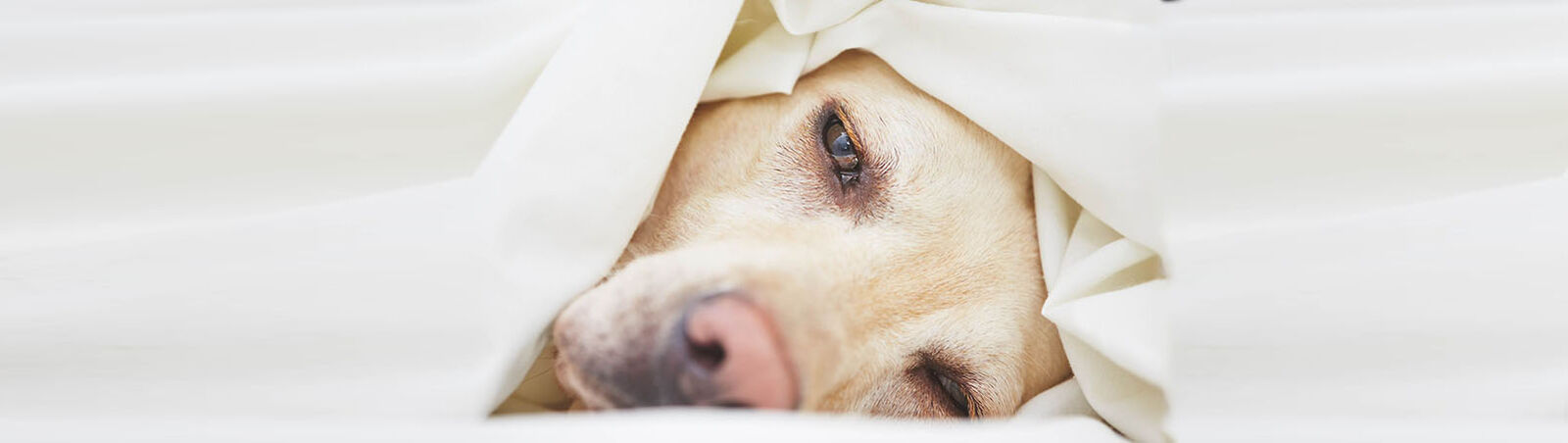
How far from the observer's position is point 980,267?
179cm

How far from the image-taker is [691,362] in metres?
1.29

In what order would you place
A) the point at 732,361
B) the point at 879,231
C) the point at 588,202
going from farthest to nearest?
1. the point at 879,231
2. the point at 588,202
3. the point at 732,361

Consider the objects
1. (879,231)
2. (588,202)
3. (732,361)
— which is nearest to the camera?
(732,361)

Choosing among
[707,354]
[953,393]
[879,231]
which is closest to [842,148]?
[879,231]

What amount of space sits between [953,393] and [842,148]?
484mm

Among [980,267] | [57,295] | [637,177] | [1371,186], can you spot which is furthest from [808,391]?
[57,295]

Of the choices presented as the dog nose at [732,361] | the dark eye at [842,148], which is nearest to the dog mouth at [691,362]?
the dog nose at [732,361]

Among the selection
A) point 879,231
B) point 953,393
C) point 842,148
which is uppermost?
point 842,148

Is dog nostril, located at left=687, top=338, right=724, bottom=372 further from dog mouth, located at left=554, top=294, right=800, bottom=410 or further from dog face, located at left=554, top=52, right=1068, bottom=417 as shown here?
dog face, located at left=554, top=52, right=1068, bottom=417

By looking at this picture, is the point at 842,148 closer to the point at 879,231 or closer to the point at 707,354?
the point at 879,231

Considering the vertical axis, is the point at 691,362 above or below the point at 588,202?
below

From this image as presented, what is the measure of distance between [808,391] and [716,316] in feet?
0.53

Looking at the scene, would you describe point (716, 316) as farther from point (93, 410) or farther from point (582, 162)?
point (93, 410)

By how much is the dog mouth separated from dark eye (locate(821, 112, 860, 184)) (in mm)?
524
